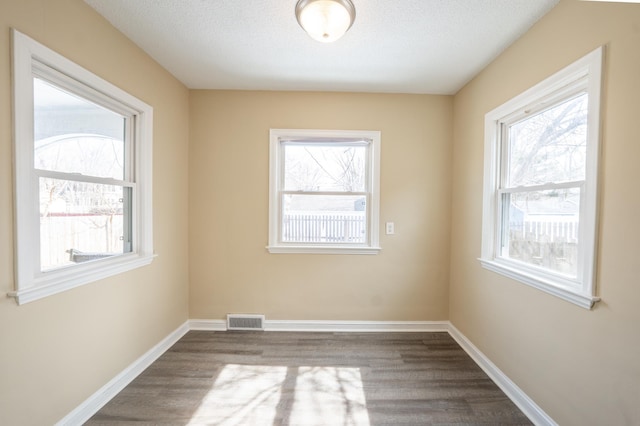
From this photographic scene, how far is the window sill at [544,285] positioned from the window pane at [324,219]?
1.25 meters

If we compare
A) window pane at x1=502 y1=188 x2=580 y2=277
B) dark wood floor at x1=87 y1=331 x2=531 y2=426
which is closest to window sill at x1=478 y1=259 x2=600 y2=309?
window pane at x1=502 y1=188 x2=580 y2=277

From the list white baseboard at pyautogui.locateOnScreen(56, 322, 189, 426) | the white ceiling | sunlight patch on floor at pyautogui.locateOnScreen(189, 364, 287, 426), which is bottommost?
sunlight patch on floor at pyautogui.locateOnScreen(189, 364, 287, 426)

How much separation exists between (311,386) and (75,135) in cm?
235

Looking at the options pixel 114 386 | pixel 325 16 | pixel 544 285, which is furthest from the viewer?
pixel 114 386

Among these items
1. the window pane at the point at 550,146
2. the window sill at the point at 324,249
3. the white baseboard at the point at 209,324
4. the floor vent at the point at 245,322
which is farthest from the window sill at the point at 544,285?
the white baseboard at the point at 209,324

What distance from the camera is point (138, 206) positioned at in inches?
86.7

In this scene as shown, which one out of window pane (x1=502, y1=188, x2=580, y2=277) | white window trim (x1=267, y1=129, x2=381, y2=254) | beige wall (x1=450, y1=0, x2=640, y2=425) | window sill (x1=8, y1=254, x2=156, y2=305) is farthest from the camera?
white window trim (x1=267, y1=129, x2=381, y2=254)

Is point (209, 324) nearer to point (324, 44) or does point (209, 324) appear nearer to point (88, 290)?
point (88, 290)

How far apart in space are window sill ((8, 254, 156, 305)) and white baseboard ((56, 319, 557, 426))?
2.52ft

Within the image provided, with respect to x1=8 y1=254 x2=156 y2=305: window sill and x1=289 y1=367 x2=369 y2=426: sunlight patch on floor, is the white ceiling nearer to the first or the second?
x1=8 y1=254 x2=156 y2=305: window sill

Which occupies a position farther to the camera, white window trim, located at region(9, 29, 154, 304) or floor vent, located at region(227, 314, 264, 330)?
floor vent, located at region(227, 314, 264, 330)

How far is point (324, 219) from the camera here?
2953 mm

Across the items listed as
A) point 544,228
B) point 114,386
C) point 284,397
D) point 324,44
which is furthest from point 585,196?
point 114,386

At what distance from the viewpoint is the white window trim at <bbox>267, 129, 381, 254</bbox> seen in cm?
286
